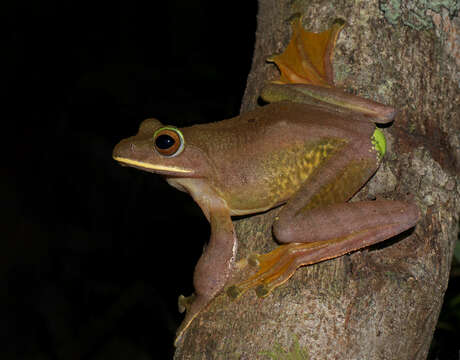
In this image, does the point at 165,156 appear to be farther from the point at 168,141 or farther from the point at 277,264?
the point at 277,264

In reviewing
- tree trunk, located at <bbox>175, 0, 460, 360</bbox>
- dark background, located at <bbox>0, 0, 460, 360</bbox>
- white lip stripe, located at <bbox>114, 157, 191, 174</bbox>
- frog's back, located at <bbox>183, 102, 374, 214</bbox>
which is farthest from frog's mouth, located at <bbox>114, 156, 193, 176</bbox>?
dark background, located at <bbox>0, 0, 460, 360</bbox>

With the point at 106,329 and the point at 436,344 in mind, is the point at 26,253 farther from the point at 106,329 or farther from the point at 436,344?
the point at 436,344

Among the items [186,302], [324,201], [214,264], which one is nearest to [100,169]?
[186,302]

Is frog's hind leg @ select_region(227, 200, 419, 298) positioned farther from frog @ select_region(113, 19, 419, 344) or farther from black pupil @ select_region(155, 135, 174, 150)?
black pupil @ select_region(155, 135, 174, 150)

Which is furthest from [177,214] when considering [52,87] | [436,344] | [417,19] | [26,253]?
[417,19]

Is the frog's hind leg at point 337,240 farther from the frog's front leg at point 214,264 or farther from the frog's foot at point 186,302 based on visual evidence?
the frog's foot at point 186,302
